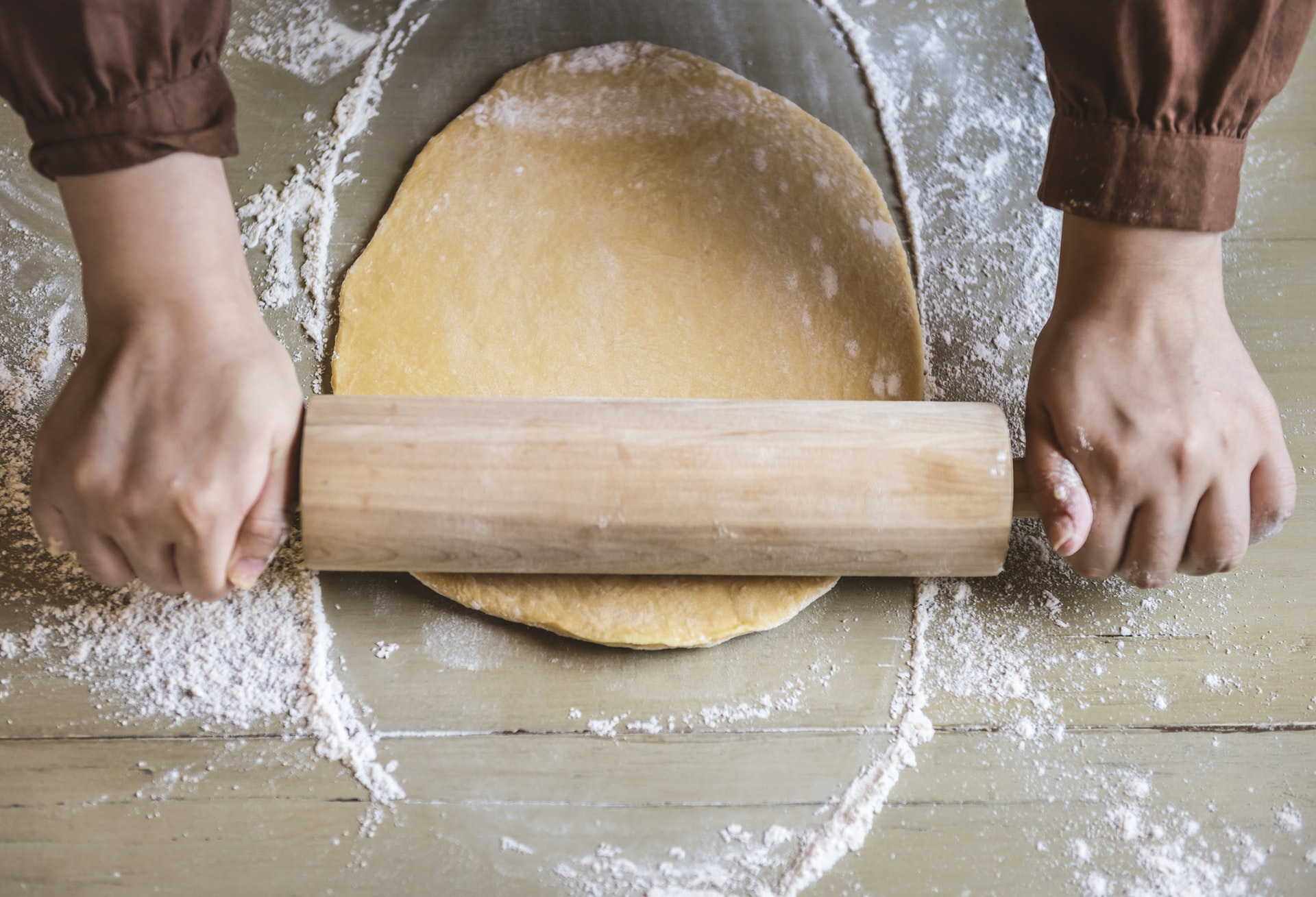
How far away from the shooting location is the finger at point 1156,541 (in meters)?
0.94

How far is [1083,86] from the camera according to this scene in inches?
36.7

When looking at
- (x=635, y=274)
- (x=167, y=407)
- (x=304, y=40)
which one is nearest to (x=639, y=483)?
(x=635, y=274)

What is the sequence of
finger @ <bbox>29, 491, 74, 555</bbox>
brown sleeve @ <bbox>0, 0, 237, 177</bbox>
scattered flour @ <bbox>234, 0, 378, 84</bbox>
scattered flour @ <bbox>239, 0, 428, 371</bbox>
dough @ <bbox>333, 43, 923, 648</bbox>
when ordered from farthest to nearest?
scattered flour @ <bbox>234, 0, 378, 84</bbox>
scattered flour @ <bbox>239, 0, 428, 371</bbox>
dough @ <bbox>333, 43, 923, 648</bbox>
finger @ <bbox>29, 491, 74, 555</bbox>
brown sleeve @ <bbox>0, 0, 237, 177</bbox>

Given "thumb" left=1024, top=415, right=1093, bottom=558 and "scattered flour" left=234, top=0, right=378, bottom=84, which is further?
"scattered flour" left=234, top=0, right=378, bottom=84

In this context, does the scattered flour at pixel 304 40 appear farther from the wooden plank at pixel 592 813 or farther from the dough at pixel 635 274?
the wooden plank at pixel 592 813

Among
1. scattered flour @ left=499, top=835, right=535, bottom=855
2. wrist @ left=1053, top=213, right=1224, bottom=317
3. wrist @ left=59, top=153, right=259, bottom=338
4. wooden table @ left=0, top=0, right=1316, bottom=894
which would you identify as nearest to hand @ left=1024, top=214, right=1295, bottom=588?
wrist @ left=1053, top=213, right=1224, bottom=317

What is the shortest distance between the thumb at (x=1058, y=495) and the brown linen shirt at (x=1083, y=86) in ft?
0.85

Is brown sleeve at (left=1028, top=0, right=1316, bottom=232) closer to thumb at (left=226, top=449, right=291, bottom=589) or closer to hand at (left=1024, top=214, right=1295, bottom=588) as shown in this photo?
hand at (left=1024, top=214, right=1295, bottom=588)

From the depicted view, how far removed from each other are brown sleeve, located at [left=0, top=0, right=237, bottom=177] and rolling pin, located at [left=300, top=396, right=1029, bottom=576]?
310mm

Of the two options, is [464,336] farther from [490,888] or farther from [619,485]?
[490,888]

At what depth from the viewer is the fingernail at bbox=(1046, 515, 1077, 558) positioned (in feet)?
2.95

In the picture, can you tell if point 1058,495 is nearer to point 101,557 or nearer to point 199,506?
point 199,506

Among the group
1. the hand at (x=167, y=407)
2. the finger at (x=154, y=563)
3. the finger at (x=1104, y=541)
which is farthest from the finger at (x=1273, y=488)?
the finger at (x=154, y=563)

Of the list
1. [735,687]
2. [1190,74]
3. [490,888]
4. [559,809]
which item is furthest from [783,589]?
[1190,74]
